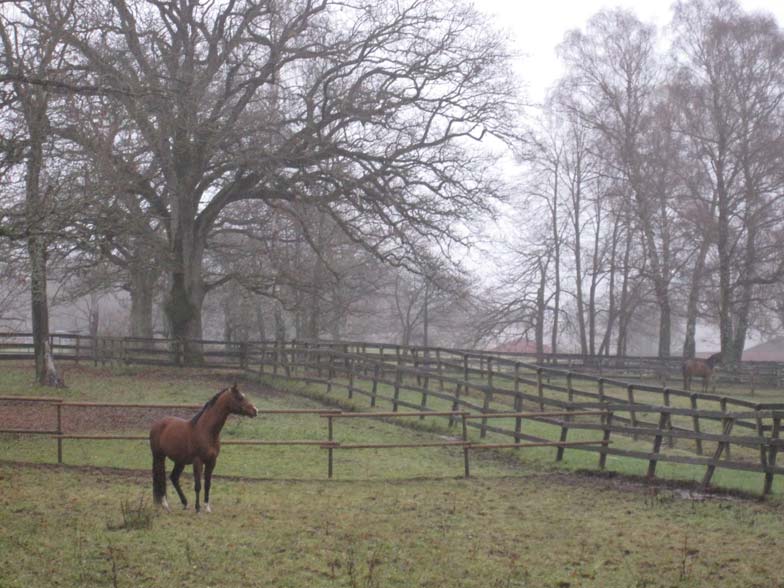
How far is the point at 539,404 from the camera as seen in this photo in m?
21.4

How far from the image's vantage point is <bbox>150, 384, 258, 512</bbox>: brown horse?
9805mm

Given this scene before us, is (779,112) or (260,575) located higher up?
(779,112)

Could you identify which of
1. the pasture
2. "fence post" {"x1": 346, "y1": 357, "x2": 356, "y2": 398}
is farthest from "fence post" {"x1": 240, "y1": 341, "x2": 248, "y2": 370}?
the pasture

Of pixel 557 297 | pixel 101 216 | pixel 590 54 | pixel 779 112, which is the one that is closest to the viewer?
pixel 101 216

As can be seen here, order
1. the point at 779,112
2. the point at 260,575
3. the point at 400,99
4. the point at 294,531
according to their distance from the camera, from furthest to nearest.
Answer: the point at 779,112 → the point at 400,99 → the point at 294,531 → the point at 260,575

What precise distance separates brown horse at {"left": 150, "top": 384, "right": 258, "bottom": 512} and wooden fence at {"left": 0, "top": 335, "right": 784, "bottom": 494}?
421 cm

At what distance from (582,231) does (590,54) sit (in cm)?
1027

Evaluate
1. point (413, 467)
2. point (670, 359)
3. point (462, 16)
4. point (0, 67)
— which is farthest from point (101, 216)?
point (670, 359)

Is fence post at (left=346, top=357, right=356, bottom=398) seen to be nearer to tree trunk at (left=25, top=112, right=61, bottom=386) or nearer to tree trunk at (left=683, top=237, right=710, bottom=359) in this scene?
tree trunk at (left=25, top=112, right=61, bottom=386)

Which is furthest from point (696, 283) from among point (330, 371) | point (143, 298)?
point (143, 298)

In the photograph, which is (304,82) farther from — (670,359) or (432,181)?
(670,359)

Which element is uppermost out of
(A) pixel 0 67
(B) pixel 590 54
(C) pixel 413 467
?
(B) pixel 590 54

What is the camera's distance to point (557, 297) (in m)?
47.1

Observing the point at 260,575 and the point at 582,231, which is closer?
the point at 260,575
